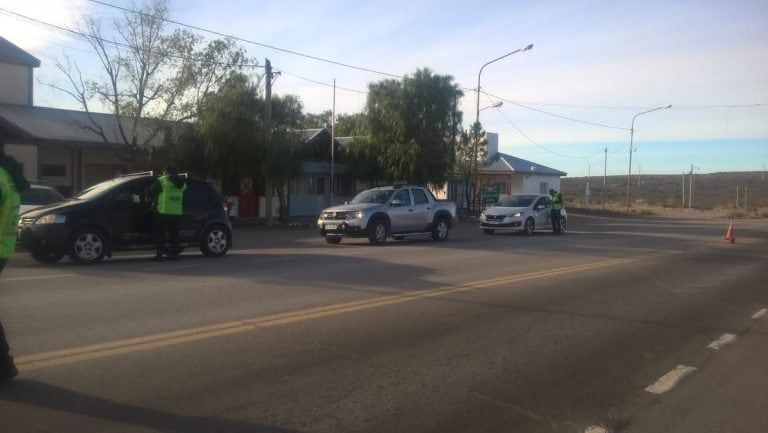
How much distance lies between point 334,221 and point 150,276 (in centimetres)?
822

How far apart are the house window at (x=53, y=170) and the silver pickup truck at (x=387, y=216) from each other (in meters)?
14.4

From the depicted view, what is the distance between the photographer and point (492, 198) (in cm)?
3853

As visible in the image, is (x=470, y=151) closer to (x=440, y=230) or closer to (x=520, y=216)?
(x=520, y=216)

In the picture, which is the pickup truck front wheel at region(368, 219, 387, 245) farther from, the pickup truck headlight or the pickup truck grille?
the pickup truck headlight

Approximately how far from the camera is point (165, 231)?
13.8m

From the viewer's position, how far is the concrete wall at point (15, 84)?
3003cm

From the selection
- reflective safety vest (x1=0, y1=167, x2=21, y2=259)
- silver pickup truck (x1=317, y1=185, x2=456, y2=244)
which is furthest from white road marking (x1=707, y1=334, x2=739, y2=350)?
silver pickup truck (x1=317, y1=185, x2=456, y2=244)

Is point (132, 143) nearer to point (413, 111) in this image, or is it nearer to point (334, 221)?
point (334, 221)

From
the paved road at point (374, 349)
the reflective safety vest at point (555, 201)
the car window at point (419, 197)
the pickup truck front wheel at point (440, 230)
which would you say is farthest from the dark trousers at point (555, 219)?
the paved road at point (374, 349)

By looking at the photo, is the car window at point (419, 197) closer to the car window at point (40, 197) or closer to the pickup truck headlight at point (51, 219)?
the car window at point (40, 197)

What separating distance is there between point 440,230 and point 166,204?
9926 millimetres

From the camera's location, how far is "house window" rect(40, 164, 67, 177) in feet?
92.7

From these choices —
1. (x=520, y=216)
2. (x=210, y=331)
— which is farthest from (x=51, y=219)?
(x=520, y=216)

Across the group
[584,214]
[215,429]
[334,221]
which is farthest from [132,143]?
[584,214]
